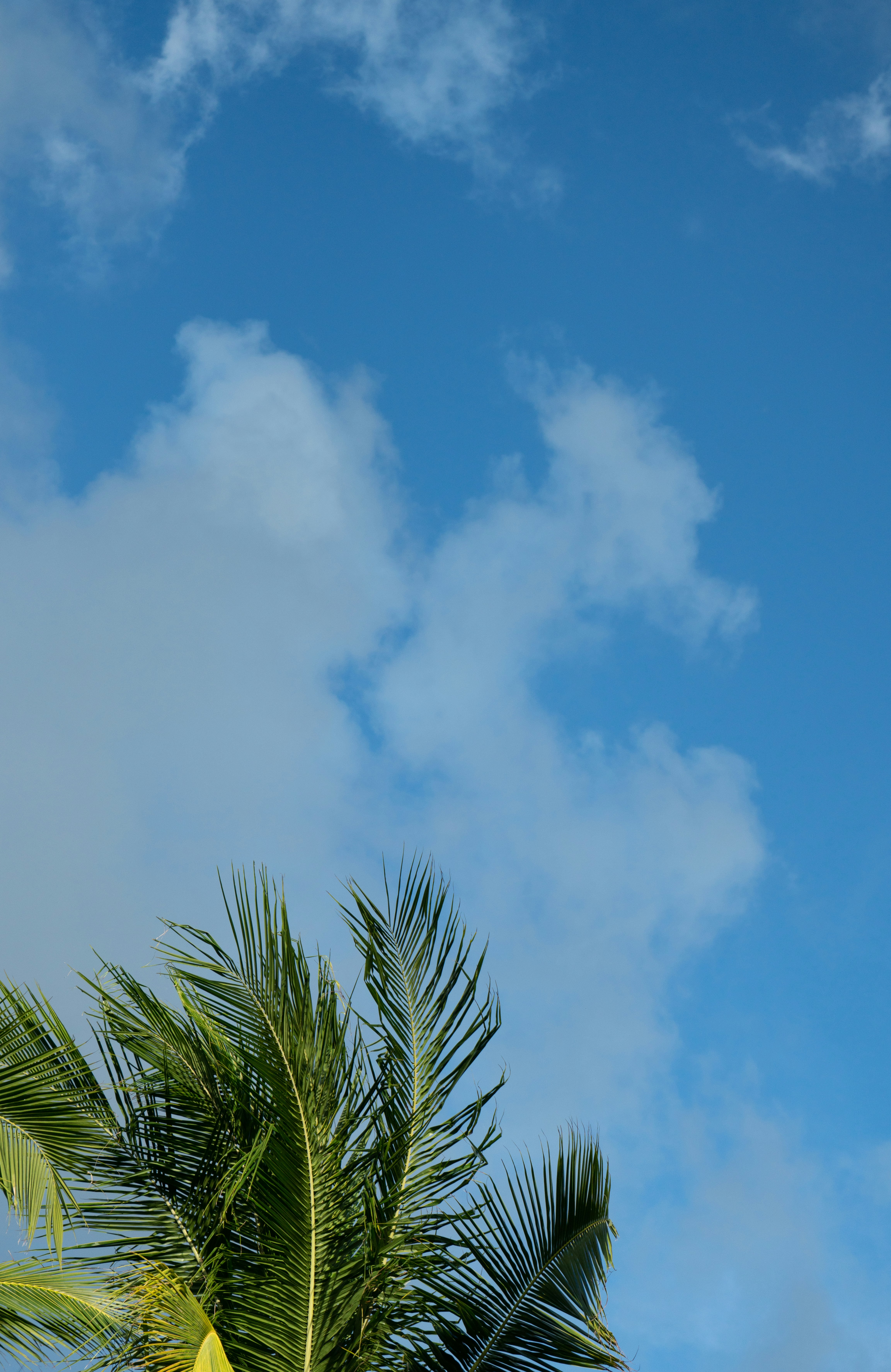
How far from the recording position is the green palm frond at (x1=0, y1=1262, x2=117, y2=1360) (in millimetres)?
5617

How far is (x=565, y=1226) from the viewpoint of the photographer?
24.0 feet

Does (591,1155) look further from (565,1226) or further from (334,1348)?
(334,1348)

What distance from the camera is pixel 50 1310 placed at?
573 cm

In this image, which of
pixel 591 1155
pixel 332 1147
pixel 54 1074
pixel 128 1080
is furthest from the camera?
pixel 591 1155

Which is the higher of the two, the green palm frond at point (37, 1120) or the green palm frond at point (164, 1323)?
the green palm frond at point (37, 1120)

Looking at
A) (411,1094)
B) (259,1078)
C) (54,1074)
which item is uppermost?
(411,1094)

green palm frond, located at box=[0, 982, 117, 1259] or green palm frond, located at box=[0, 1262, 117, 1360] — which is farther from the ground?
green palm frond, located at box=[0, 982, 117, 1259]

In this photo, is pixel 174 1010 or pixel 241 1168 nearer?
pixel 241 1168

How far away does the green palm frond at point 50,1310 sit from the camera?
5617 millimetres

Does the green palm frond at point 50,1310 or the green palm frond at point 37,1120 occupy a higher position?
the green palm frond at point 37,1120

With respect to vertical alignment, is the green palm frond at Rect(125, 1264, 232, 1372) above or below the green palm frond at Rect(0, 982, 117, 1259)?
below

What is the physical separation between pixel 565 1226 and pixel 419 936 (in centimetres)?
Result: 202

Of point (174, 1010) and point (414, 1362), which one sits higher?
point (174, 1010)

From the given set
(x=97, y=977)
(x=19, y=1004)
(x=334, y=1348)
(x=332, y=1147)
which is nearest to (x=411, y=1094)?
(x=332, y=1147)
